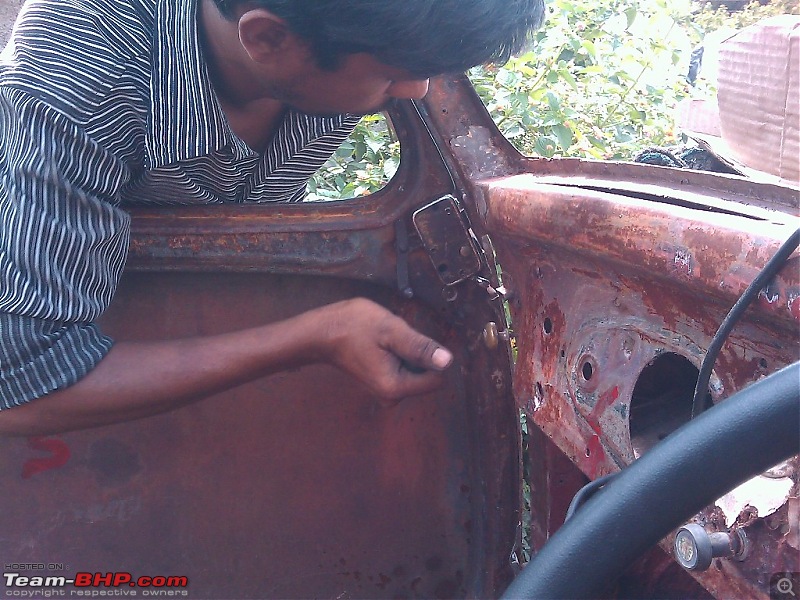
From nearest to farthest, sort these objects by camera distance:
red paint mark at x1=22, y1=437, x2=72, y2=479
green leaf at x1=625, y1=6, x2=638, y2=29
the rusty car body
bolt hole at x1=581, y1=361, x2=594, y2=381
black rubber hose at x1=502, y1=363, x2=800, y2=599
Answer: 1. black rubber hose at x1=502, y1=363, x2=800, y2=599
2. bolt hole at x1=581, y1=361, x2=594, y2=381
3. the rusty car body
4. red paint mark at x1=22, y1=437, x2=72, y2=479
5. green leaf at x1=625, y1=6, x2=638, y2=29

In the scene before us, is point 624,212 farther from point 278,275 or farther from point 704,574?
point 278,275

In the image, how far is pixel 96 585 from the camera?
1455mm

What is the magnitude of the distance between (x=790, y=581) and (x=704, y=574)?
0.11 meters

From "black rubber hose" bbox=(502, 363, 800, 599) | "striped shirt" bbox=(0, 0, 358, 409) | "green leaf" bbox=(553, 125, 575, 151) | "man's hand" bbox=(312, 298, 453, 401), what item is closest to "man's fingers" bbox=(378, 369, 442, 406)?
"man's hand" bbox=(312, 298, 453, 401)

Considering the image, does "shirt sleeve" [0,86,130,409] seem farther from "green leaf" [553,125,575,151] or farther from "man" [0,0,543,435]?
"green leaf" [553,125,575,151]

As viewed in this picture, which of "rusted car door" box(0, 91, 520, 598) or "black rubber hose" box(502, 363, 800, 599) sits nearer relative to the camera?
"black rubber hose" box(502, 363, 800, 599)

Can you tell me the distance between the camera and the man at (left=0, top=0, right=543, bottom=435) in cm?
103

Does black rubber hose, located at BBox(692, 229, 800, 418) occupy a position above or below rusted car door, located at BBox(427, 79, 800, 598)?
above

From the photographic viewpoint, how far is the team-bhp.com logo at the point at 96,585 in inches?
56.8

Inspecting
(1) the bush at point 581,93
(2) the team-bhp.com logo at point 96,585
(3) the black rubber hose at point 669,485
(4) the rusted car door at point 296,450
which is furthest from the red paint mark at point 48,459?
(1) the bush at point 581,93

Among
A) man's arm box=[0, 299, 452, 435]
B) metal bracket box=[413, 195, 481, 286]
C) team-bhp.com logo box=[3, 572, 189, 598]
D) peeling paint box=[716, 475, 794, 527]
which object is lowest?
team-bhp.com logo box=[3, 572, 189, 598]

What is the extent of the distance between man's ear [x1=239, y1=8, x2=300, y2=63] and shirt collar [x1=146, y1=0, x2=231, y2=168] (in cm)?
10

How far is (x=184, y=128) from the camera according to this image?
3.90ft

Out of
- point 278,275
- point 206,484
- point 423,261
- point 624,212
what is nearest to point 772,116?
point 624,212
